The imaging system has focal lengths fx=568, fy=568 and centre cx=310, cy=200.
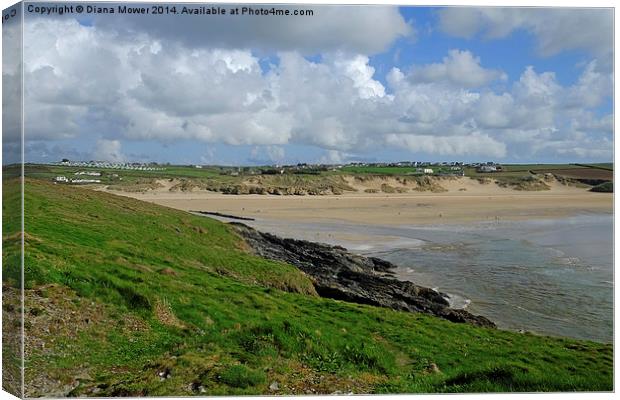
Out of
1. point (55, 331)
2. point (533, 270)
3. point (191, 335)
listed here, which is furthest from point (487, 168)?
point (55, 331)

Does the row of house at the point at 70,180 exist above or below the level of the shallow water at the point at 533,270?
above

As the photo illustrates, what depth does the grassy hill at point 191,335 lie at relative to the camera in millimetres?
8430

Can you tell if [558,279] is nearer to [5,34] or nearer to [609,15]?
[609,15]

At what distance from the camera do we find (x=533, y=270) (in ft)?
34.7

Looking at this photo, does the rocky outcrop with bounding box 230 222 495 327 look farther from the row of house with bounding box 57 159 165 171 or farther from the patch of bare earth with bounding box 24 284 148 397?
the patch of bare earth with bounding box 24 284 148 397

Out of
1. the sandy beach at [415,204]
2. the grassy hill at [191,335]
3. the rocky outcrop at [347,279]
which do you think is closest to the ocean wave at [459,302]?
the rocky outcrop at [347,279]

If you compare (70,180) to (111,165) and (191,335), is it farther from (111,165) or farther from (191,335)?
(191,335)

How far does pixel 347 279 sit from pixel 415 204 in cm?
216

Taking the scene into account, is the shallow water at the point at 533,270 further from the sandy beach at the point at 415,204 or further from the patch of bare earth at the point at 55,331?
the patch of bare earth at the point at 55,331

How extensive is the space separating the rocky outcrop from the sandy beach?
0.54 metres

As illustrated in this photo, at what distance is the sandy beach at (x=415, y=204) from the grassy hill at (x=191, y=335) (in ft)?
2.38

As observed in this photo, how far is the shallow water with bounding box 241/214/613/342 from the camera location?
10.0 m

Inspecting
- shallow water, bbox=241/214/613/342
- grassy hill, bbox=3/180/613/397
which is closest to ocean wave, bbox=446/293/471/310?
shallow water, bbox=241/214/613/342

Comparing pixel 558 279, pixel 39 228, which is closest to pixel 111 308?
pixel 39 228
